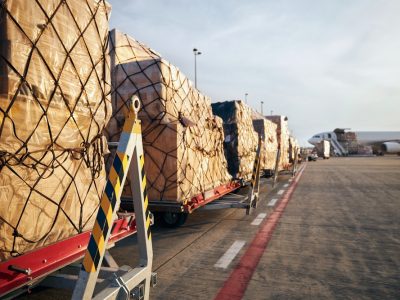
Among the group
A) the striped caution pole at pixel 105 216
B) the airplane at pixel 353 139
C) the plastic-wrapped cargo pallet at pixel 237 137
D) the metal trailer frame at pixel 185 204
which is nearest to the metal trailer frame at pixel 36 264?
the striped caution pole at pixel 105 216

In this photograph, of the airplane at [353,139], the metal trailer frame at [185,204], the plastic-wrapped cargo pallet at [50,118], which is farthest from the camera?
the airplane at [353,139]

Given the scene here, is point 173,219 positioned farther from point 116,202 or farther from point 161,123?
point 116,202

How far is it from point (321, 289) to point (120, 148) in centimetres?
271

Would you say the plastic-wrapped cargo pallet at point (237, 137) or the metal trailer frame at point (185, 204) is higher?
the plastic-wrapped cargo pallet at point (237, 137)

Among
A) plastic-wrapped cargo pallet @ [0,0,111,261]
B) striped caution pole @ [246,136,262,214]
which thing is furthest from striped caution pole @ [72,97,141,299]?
striped caution pole @ [246,136,262,214]

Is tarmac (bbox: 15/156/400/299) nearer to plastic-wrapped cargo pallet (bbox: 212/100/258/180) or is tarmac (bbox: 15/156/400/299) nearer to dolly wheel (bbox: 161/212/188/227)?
dolly wheel (bbox: 161/212/188/227)

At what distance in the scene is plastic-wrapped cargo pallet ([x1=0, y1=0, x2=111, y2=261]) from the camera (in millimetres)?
2189

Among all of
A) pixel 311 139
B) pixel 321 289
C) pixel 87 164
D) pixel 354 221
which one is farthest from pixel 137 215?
pixel 311 139

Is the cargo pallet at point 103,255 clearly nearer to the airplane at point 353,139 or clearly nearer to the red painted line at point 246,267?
the red painted line at point 246,267

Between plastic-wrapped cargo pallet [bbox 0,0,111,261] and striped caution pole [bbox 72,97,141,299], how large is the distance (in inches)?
25.1

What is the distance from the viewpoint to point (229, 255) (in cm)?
459

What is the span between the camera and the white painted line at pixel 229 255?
4.23 meters

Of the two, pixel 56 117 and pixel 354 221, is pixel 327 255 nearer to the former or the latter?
pixel 354 221

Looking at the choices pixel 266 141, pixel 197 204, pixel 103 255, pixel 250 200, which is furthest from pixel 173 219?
pixel 266 141
